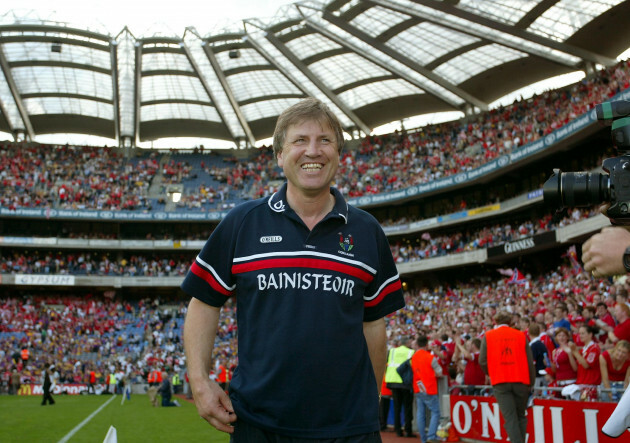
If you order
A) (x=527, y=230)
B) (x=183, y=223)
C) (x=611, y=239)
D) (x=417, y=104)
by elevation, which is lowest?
(x=611, y=239)

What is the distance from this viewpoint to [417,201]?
164ft

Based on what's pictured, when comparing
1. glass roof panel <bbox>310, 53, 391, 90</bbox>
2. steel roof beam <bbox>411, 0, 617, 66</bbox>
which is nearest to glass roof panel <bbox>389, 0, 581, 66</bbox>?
steel roof beam <bbox>411, 0, 617, 66</bbox>

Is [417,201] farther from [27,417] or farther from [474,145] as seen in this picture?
[27,417]

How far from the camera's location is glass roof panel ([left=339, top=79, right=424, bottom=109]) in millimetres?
46541

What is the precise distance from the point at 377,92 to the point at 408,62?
7138 mm

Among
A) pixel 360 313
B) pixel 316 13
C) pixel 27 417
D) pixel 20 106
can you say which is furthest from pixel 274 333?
pixel 20 106

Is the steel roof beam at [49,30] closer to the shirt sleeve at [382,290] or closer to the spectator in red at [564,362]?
the spectator in red at [564,362]

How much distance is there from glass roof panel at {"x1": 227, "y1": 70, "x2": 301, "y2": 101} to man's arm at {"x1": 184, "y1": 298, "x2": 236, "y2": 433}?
145 feet

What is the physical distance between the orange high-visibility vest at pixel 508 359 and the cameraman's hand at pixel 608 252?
684 centimetres

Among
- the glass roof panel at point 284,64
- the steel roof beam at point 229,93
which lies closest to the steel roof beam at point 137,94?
the steel roof beam at point 229,93

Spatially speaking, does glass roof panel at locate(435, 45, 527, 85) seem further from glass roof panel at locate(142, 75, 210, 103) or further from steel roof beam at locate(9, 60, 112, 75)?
steel roof beam at locate(9, 60, 112, 75)

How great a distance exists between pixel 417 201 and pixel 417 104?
297 inches

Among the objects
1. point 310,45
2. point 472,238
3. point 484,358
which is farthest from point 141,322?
point 484,358

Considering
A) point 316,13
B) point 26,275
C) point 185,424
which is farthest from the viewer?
point 26,275
